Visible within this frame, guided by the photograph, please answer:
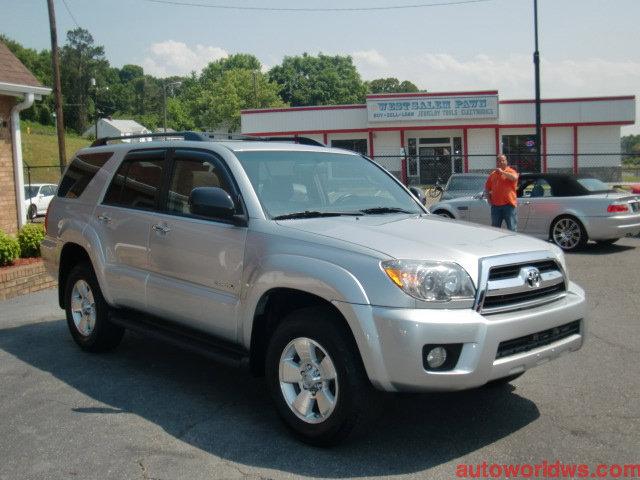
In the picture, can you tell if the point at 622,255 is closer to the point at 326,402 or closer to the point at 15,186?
the point at 326,402

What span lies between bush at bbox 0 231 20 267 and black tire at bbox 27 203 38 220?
16604 millimetres

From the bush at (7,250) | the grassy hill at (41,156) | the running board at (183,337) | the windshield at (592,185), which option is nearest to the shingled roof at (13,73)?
the bush at (7,250)

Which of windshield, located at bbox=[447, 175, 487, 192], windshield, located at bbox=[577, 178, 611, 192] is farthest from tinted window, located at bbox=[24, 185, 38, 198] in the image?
windshield, located at bbox=[577, 178, 611, 192]

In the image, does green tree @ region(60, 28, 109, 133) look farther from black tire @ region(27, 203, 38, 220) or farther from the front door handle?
the front door handle

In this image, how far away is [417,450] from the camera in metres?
4.27

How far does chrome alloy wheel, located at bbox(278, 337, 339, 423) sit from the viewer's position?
419 centimetres

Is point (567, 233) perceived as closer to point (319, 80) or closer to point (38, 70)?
point (319, 80)

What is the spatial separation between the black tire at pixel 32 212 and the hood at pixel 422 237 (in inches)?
945

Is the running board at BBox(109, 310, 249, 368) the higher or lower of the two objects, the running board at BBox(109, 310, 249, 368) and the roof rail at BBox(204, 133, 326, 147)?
the lower

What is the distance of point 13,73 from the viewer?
1455cm

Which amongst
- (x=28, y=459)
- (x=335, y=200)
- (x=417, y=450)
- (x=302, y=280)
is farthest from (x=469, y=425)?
(x=28, y=459)

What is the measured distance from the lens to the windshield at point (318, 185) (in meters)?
5.06

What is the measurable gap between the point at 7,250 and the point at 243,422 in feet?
23.5

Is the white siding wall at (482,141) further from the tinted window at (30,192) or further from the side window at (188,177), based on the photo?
the side window at (188,177)
